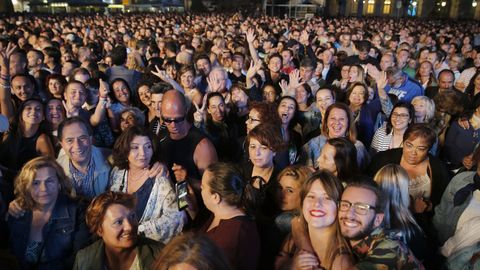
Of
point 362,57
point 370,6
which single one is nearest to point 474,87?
point 362,57

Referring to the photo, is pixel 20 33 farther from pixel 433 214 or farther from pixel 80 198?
pixel 433 214

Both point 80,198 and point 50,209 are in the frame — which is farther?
point 80,198

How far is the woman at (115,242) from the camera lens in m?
2.46

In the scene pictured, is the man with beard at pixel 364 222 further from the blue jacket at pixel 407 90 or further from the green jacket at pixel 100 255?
the blue jacket at pixel 407 90

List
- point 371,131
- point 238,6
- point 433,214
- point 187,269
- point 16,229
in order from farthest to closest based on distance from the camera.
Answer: point 238,6 < point 371,131 < point 433,214 < point 16,229 < point 187,269

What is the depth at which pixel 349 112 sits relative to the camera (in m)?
4.31

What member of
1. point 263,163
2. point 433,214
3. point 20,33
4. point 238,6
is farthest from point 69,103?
point 238,6

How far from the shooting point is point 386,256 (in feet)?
7.41

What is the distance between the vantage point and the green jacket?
8.01 feet

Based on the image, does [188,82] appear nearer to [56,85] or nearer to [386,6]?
[56,85]

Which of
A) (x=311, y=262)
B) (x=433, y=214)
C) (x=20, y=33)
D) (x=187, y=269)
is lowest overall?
(x=433, y=214)

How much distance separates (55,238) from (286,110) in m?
2.77

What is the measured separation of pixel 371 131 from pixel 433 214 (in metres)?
1.86

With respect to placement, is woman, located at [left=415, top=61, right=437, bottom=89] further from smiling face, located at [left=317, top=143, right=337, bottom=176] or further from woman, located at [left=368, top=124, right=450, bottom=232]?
smiling face, located at [left=317, top=143, right=337, bottom=176]
